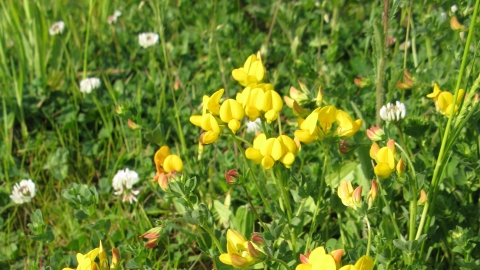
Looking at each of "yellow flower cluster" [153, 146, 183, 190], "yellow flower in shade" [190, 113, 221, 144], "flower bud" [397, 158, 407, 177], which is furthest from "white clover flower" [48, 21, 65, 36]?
"flower bud" [397, 158, 407, 177]

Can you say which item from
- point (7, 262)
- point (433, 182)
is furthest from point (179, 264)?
point (433, 182)

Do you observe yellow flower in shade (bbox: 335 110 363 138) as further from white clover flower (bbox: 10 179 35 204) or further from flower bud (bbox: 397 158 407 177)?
white clover flower (bbox: 10 179 35 204)

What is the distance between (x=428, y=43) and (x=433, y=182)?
1.29m

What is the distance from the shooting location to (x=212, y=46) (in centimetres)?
333

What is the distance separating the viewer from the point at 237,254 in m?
1.48

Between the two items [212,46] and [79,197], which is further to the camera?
[212,46]

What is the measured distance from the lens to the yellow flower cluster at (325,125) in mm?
1620

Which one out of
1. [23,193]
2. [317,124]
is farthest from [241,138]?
[23,193]

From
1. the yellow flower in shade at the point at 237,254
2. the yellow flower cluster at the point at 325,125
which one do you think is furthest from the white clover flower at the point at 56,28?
the yellow flower in shade at the point at 237,254

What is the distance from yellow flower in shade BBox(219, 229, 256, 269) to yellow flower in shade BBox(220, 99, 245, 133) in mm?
287

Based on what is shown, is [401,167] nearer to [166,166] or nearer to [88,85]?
[166,166]

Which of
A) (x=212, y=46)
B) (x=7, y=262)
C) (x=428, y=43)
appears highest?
(x=428, y=43)

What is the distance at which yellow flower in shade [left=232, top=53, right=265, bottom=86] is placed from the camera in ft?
5.90

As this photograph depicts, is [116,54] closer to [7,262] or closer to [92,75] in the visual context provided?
[92,75]
